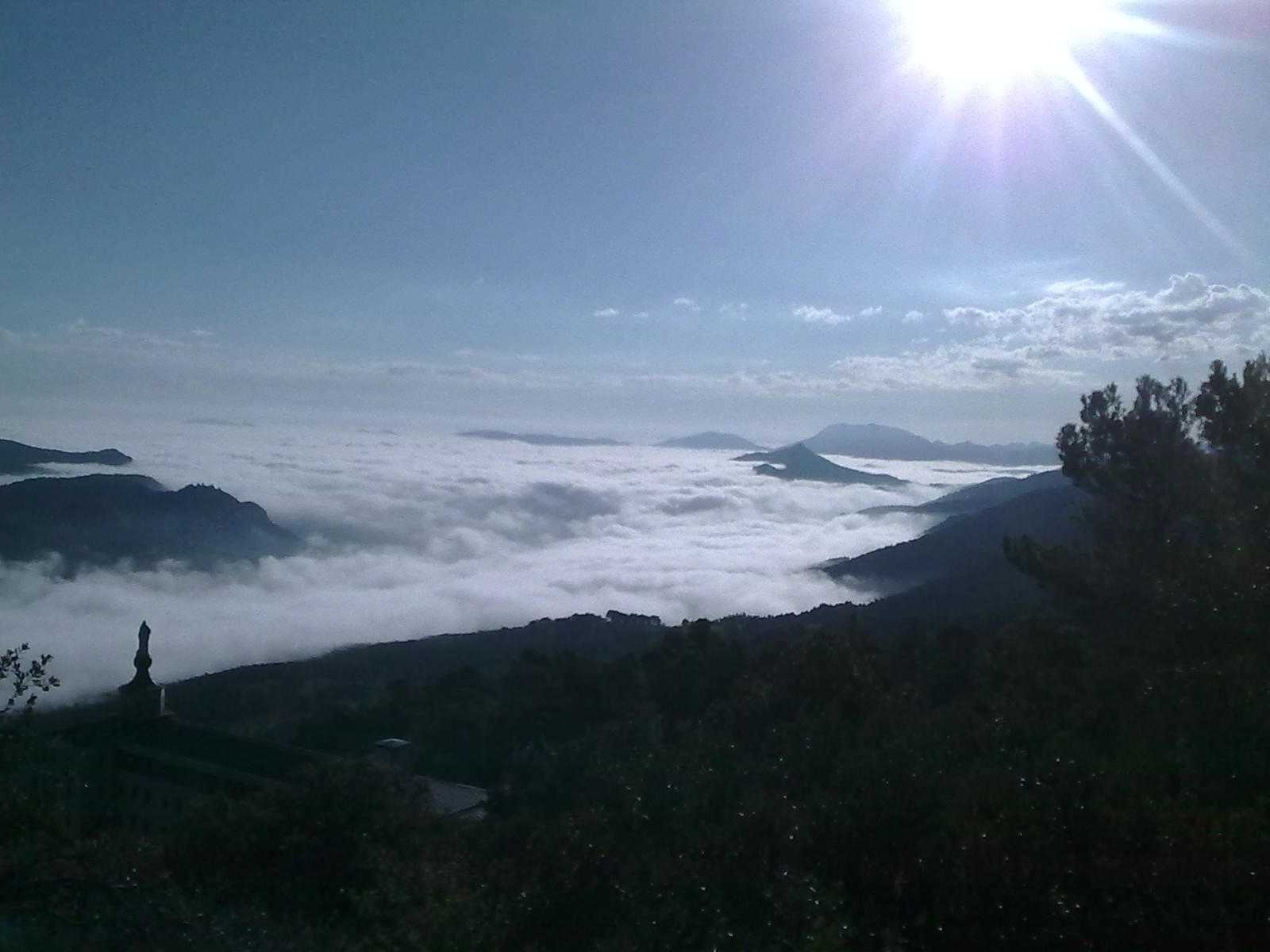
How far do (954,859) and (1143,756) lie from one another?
1283mm

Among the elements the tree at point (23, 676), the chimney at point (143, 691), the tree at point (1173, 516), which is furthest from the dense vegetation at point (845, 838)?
the chimney at point (143, 691)

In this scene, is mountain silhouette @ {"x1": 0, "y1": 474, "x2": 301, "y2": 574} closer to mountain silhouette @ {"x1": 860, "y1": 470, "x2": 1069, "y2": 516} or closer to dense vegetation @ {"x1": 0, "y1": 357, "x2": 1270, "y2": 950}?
dense vegetation @ {"x1": 0, "y1": 357, "x2": 1270, "y2": 950}

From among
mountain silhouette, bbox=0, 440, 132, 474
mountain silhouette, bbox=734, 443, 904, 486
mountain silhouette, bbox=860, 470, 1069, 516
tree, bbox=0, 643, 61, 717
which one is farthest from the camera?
mountain silhouette, bbox=734, 443, 904, 486

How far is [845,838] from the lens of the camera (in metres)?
4.87

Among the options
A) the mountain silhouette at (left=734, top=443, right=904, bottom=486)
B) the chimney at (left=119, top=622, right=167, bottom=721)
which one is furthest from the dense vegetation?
the mountain silhouette at (left=734, top=443, right=904, bottom=486)

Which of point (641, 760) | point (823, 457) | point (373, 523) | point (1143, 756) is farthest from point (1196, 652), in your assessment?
point (823, 457)

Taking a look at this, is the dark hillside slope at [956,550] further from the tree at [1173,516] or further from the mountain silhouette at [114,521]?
the mountain silhouette at [114,521]

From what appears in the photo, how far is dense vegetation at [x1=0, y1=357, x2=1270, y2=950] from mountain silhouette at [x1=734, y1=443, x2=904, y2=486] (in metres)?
102

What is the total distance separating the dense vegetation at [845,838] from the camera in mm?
4160

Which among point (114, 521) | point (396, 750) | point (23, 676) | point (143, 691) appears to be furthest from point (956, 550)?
point (23, 676)

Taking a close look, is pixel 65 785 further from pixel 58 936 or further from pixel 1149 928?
pixel 1149 928

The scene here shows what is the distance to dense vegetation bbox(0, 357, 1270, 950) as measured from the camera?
4.16 metres

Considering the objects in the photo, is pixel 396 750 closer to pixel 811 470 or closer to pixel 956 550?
pixel 956 550

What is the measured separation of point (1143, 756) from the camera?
5039 millimetres
